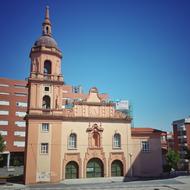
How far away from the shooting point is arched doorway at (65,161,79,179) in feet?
107

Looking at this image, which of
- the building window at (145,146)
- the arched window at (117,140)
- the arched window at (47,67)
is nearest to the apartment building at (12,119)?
the arched window at (47,67)

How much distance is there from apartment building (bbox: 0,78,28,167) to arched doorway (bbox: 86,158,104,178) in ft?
116

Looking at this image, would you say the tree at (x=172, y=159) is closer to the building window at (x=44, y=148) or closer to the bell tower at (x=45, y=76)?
the building window at (x=44, y=148)

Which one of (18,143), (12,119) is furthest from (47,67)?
(18,143)

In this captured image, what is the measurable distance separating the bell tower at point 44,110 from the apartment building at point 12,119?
33.3m

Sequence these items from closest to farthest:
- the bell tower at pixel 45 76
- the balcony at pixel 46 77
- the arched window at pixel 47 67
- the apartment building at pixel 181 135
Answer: the bell tower at pixel 45 76 → the balcony at pixel 46 77 → the arched window at pixel 47 67 → the apartment building at pixel 181 135

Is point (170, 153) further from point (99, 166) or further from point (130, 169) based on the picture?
point (99, 166)

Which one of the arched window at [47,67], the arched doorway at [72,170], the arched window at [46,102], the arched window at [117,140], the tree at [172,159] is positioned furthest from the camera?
the tree at [172,159]

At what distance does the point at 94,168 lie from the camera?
34062 mm

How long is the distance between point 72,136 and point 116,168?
8499 millimetres

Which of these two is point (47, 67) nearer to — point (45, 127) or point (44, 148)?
point (45, 127)

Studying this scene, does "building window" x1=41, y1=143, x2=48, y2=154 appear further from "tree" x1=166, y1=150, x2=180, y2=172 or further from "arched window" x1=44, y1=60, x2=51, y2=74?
"tree" x1=166, y1=150, x2=180, y2=172

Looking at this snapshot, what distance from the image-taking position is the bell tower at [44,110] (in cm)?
3097

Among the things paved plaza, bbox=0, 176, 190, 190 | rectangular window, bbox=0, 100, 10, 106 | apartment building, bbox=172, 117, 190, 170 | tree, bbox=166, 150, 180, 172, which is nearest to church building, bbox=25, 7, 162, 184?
paved plaza, bbox=0, 176, 190, 190
